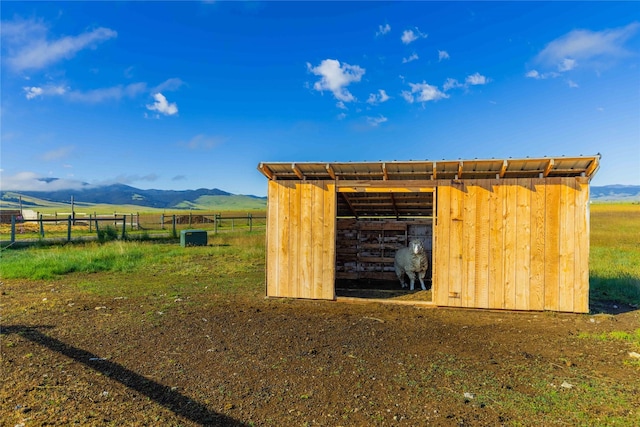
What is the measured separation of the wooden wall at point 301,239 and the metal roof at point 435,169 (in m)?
0.39

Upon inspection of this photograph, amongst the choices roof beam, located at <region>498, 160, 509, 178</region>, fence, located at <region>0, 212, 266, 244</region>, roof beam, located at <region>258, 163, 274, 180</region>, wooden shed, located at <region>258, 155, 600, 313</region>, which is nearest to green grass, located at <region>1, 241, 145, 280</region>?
fence, located at <region>0, 212, 266, 244</region>

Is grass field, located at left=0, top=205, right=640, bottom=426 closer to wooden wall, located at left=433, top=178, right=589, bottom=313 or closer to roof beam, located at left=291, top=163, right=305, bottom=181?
wooden wall, located at left=433, top=178, right=589, bottom=313

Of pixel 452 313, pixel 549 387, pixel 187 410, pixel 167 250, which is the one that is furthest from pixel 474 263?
pixel 167 250

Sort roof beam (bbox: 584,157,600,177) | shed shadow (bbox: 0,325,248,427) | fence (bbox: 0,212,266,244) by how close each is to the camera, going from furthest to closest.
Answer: fence (bbox: 0,212,266,244) < roof beam (bbox: 584,157,600,177) < shed shadow (bbox: 0,325,248,427)

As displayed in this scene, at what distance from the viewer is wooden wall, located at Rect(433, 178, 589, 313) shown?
886cm

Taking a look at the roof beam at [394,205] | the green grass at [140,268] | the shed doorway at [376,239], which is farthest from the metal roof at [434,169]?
the green grass at [140,268]

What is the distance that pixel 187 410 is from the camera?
4.27 metres

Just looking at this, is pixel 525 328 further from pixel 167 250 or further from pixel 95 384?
pixel 167 250

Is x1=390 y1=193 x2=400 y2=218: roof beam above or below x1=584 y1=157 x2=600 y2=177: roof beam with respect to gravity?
below

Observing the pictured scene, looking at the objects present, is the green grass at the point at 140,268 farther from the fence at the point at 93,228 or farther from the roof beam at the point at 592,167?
the roof beam at the point at 592,167

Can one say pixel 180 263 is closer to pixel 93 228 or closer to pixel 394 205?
pixel 394 205

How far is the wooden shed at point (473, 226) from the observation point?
29.2 ft

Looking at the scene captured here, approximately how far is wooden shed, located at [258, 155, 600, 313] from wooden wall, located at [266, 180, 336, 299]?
0.03 m

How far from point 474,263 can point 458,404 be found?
5426mm
